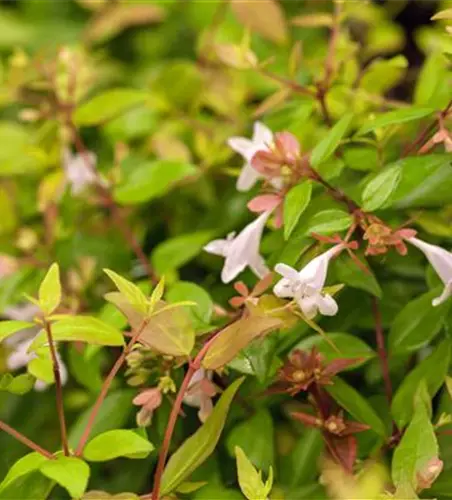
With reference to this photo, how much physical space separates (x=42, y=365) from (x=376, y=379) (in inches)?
12.1

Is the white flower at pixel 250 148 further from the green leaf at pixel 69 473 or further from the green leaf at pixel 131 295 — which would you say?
the green leaf at pixel 69 473

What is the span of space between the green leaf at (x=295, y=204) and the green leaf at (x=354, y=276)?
0.20ft

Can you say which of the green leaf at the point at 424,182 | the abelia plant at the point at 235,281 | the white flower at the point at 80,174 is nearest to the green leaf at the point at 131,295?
the abelia plant at the point at 235,281

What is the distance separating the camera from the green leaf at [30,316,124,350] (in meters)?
0.71

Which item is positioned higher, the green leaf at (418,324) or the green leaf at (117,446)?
the green leaf at (117,446)

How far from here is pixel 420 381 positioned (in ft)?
2.56

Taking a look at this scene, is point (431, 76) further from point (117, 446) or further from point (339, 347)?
point (117, 446)

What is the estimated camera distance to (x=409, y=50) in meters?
1.82

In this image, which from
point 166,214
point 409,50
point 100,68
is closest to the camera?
point 166,214

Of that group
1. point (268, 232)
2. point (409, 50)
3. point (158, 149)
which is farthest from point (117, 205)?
point (409, 50)

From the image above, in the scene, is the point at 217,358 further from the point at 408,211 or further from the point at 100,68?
the point at 100,68

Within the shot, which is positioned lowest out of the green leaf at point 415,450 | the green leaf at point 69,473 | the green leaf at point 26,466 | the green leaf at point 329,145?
the green leaf at point 415,450

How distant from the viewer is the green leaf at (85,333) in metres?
0.71

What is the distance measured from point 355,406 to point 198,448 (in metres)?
0.14
